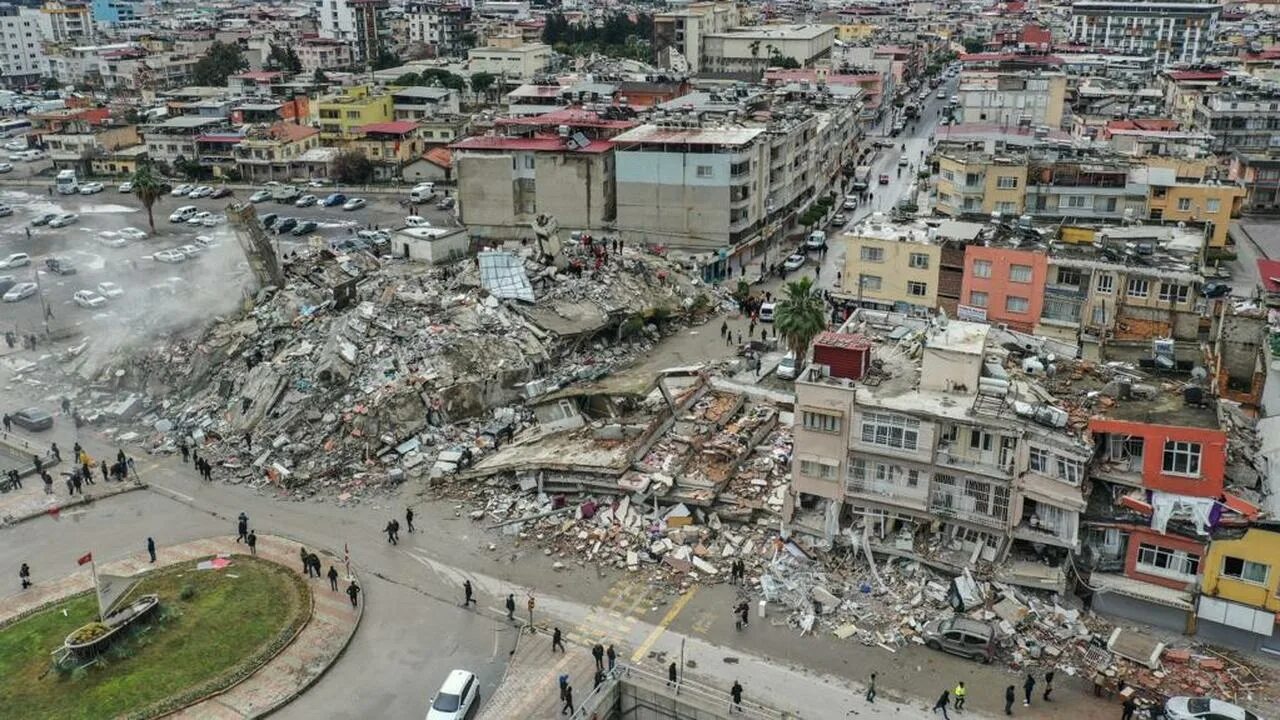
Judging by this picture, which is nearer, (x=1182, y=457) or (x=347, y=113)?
(x=1182, y=457)

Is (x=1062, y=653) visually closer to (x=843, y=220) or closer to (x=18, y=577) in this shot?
(x=18, y=577)

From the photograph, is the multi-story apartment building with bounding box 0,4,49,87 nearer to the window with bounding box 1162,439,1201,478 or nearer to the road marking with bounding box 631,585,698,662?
the road marking with bounding box 631,585,698,662

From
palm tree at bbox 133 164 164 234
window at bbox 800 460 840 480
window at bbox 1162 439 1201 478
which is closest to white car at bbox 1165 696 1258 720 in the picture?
window at bbox 1162 439 1201 478

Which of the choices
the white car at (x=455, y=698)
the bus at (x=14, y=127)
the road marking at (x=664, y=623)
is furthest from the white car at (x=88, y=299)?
the bus at (x=14, y=127)

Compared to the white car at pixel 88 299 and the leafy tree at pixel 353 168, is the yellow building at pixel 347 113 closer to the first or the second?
the leafy tree at pixel 353 168

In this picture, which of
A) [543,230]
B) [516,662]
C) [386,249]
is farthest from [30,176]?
[516,662]

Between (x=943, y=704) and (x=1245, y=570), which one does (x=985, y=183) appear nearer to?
(x=1245, y=570)

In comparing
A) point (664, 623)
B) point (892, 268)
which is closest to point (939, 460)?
point (664, 623)
